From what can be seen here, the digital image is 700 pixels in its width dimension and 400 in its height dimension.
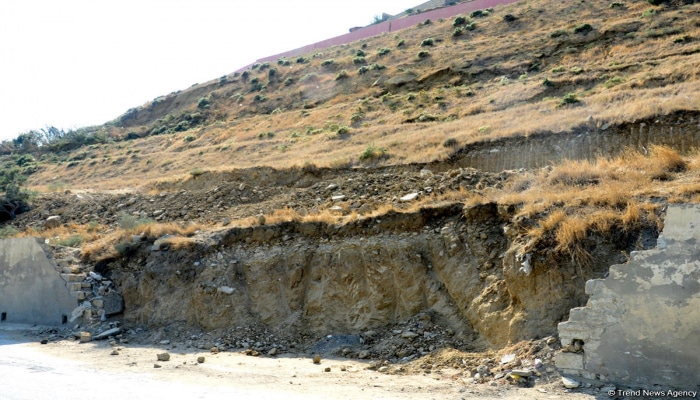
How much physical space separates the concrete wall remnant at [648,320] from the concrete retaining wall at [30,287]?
12824 millimetres

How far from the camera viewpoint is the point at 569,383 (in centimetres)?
746

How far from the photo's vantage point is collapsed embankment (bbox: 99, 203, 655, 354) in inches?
346

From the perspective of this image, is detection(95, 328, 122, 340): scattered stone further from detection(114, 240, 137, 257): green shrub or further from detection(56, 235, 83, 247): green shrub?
detection(56, 235, 83, 247): green shrub

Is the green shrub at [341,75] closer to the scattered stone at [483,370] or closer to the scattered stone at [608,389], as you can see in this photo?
the scattered stone at [483,370]

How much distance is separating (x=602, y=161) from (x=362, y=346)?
595cm

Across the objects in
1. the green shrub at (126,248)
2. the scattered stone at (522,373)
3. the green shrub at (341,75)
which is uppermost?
the green shrub at (341,75)

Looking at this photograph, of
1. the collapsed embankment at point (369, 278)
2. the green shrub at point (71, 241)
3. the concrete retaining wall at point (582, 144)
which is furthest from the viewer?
the green shrub at point (71, 241)

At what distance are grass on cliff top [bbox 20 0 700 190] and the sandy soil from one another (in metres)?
9.92

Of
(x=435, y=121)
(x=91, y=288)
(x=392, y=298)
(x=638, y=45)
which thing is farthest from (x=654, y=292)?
(x=638, y=45)

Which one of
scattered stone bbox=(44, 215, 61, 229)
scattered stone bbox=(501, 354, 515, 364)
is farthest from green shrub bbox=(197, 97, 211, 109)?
scattered stone bbox=(501, 354, 515, 364)

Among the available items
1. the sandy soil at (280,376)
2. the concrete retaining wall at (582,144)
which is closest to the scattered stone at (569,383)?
the sandy soil at (280,376)

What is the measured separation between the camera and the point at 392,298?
11188 mm

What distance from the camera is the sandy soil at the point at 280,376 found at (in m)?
7.81

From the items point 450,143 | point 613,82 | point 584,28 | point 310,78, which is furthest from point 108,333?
point 310,78
